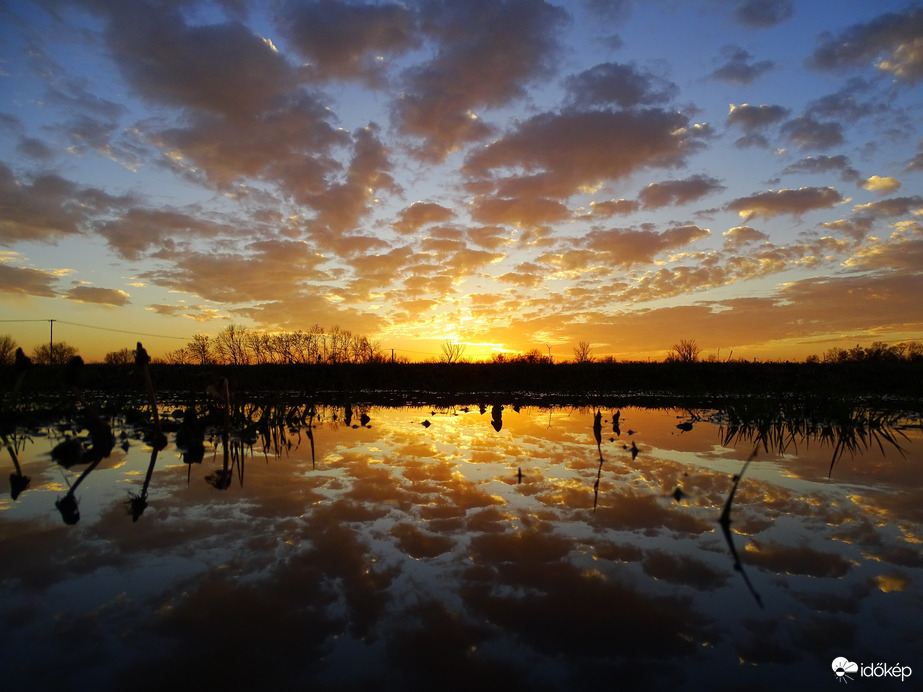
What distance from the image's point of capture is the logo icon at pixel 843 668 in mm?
1767

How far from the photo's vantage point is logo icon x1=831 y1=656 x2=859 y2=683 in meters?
1.77

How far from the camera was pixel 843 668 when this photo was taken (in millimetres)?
1823

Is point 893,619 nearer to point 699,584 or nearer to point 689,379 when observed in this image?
point 699,584

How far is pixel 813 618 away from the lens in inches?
83.2

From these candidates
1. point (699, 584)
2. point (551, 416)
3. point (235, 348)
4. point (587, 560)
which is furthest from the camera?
point (235, 348)

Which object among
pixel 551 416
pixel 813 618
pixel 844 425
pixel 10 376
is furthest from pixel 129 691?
pixel 10 376

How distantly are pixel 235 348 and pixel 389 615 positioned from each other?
45172 mm

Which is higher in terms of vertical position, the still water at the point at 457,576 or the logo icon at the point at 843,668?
the still water at the point at 457,576

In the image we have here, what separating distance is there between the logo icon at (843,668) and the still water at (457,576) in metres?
0.03

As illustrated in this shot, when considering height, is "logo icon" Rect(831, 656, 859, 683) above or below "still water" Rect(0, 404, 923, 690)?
below

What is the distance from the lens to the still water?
1.82 metres
